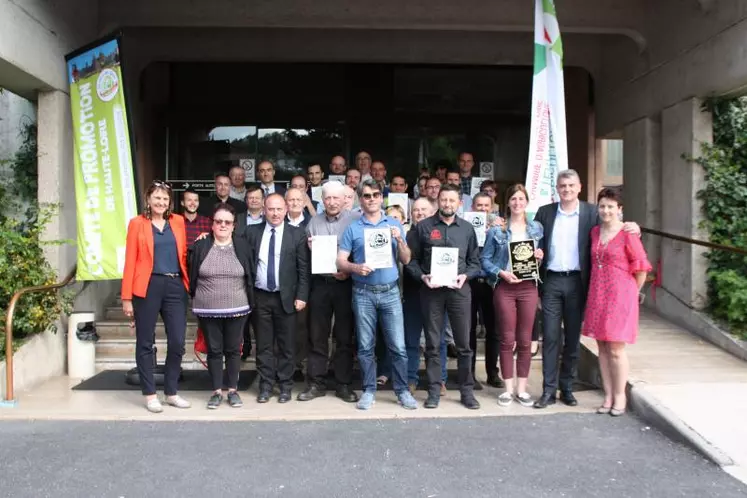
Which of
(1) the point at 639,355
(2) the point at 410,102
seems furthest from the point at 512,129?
(1) the point at 639,355

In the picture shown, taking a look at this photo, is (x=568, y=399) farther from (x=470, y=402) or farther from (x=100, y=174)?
(x=100, y=174)

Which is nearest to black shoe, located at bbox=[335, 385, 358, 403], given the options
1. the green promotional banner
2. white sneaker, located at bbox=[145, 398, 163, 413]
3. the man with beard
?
the man with beard

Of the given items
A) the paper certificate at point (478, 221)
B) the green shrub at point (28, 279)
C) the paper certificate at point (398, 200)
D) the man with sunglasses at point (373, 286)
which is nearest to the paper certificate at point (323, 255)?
the man with sunglasses at point (373, 286)

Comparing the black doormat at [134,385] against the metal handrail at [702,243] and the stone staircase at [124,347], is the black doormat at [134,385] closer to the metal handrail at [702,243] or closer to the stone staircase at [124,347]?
the stone staircase at [124,347]

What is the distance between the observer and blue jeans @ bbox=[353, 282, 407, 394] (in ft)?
17.7

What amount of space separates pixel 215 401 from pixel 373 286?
1701 mm

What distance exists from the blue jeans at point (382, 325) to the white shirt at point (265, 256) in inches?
28.4

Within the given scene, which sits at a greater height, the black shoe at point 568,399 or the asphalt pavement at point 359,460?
the black shoe at point 568,399

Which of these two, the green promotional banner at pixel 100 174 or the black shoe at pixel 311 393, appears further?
the green promotional banner at pixel 100 174

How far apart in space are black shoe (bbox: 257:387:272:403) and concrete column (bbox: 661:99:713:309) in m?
5.26

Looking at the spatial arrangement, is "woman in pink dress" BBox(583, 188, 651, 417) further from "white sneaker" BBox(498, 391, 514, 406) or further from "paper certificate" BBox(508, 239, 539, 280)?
"white sneaker" BBox(498, 391, 514, 406)

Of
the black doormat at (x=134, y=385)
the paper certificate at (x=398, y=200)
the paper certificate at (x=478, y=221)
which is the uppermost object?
the paper certificate at (x=398, y=200)

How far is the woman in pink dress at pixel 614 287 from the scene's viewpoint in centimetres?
512

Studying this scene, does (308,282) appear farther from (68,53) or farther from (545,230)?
(68,53)
